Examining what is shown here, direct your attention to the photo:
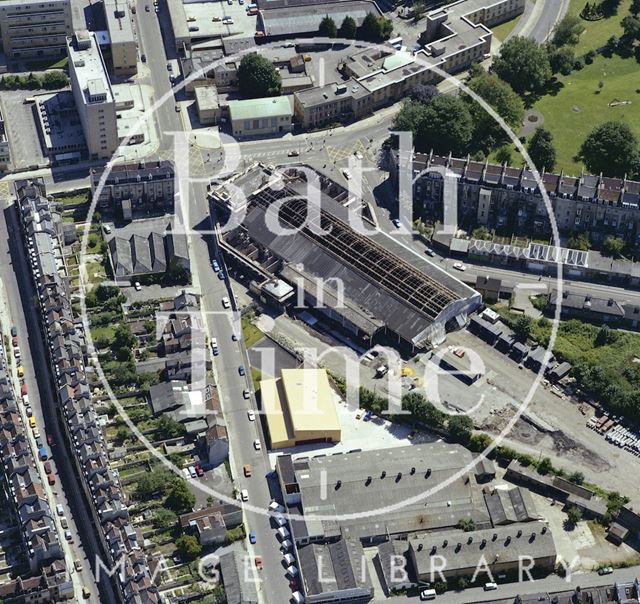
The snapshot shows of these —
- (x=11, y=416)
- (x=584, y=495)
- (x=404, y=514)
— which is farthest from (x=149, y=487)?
(x=584, y=495)

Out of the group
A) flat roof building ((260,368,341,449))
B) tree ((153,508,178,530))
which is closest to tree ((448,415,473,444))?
flat roof building ((260,368,341,449))

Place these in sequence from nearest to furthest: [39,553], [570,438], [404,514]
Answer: [39,553], [404,514], [570,438]

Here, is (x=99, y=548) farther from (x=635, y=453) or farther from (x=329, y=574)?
(x=635, y=453)

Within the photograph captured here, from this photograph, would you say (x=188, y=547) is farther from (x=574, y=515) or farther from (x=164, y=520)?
(x=574, y=515)

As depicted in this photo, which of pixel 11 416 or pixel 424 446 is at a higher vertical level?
pixel 11 416

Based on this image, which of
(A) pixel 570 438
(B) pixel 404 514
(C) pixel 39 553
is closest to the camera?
(C) pixel 39 553

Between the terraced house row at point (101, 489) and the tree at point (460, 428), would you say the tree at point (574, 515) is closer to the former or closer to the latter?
the tree at point (460, 428)

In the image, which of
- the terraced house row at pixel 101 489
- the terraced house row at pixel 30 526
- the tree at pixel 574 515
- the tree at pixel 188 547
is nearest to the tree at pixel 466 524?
the tree at pixel 574 515
